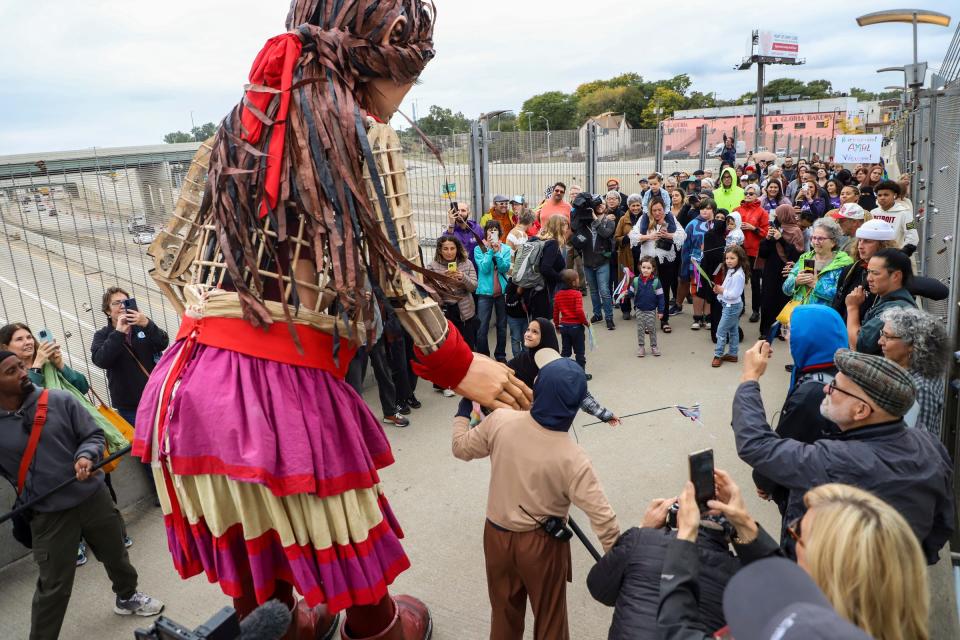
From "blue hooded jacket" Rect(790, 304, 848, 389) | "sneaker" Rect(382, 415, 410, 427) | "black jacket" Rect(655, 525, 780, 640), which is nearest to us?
"black jacket" Rect(655, 525, 780, 640)

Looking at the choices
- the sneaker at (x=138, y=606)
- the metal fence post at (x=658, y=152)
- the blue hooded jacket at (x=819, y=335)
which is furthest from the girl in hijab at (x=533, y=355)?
the metal fence post at (x=658, y=152)

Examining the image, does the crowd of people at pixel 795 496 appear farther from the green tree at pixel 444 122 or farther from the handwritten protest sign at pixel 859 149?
the handwritten protest sign at pixel 859 149

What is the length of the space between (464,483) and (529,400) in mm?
2444

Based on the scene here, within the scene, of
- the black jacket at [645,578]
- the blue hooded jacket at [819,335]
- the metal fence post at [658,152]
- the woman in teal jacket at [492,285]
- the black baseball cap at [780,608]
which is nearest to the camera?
the black baseball cap at [780,608]

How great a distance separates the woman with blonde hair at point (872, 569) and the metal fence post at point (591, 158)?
10.0 metres

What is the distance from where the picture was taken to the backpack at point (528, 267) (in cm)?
650

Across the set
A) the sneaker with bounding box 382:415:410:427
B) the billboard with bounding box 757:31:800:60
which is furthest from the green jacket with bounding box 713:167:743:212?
the billboard with bounding box 757:31:800:60

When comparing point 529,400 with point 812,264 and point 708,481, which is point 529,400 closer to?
point 708,481

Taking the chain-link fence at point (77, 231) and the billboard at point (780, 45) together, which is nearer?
the chain-link fence at point (77, 231)

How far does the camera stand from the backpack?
6.50 m

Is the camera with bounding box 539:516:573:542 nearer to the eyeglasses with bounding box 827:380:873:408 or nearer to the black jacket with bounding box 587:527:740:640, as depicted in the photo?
the black jacket with bounding box 587:527:740:640

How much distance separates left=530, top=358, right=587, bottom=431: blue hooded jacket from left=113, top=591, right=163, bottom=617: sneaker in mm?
2409

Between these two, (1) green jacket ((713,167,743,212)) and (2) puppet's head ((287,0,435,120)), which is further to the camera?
(1) green jacket ((713,167,743,212))

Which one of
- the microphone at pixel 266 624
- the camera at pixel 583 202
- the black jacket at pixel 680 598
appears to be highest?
the camera at pixel 583 202
